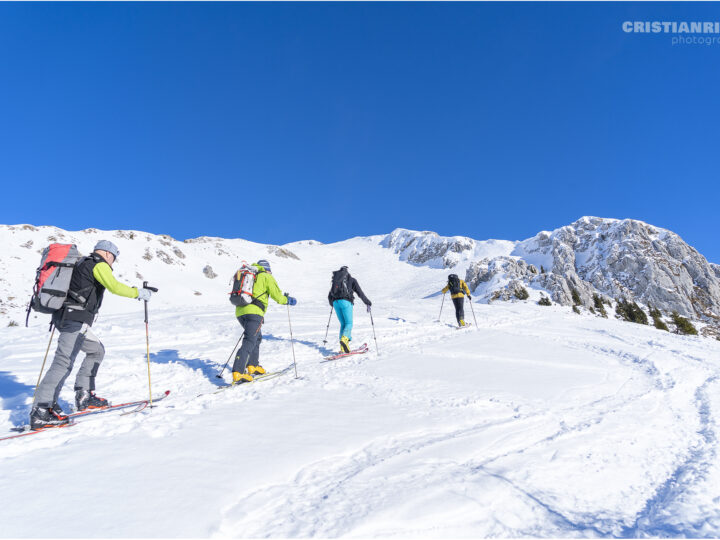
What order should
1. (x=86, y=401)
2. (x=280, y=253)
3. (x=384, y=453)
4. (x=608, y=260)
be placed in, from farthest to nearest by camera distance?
1. (x=280, y=253)
2. (x=608, y=260)
3. (x=86, y=401)
4. (x=384, y=453)

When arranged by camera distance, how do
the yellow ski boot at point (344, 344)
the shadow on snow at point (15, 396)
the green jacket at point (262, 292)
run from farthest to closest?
the yellow ski boot at point (344, 344), the green jacket at point (262, 292), the shadow on snow at point (15, 396)

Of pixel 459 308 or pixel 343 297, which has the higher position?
pixel 343 297

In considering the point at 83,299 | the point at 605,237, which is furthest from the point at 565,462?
the point at 605,237

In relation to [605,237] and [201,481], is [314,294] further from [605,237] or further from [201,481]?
[605,237]

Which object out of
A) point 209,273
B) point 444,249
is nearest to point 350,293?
point 209,273

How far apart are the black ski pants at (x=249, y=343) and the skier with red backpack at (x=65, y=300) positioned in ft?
7.03

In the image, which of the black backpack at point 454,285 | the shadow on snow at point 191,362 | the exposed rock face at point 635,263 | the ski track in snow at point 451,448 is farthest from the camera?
the exposed rock face at point 635,263

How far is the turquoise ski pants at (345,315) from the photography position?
9367mm

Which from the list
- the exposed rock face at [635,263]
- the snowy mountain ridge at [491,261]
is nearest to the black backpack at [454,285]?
the snowy mountain ridge at [491,261]

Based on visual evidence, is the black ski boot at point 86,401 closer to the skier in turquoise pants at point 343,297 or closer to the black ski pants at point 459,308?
the skier in turquoise pants at point 343,297

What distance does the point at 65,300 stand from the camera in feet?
15.0

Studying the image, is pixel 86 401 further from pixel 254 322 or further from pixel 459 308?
pixel 459 308

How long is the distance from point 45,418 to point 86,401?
879 millimetres

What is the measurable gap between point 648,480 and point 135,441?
16.1 ft
